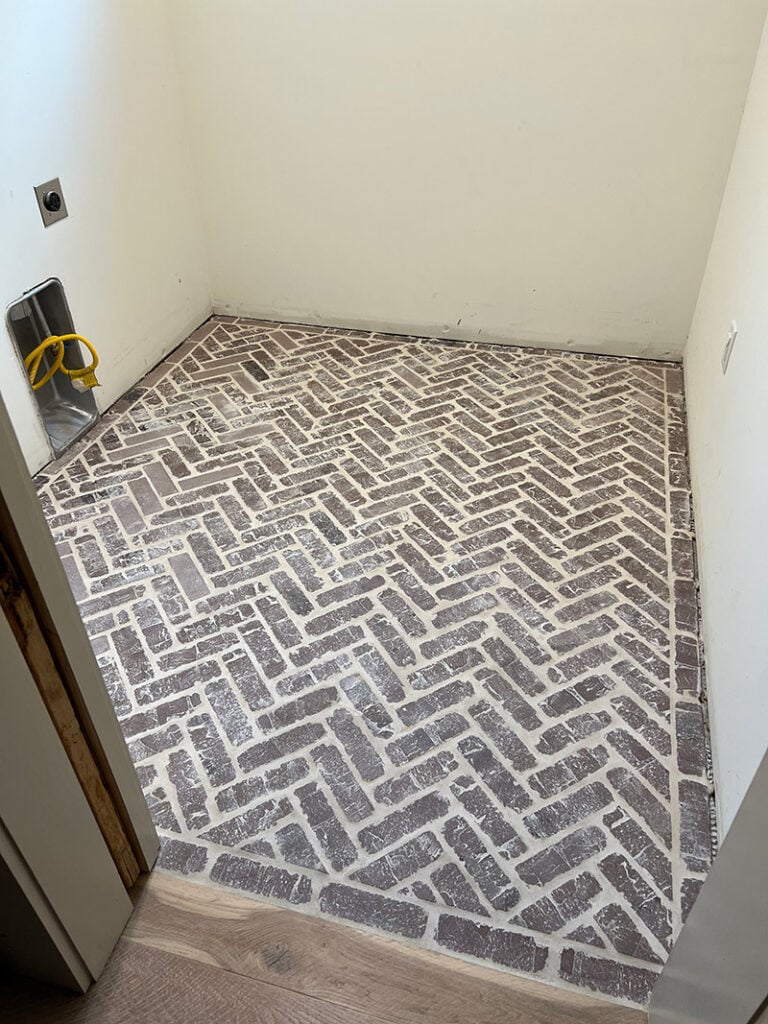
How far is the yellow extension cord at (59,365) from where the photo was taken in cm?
273

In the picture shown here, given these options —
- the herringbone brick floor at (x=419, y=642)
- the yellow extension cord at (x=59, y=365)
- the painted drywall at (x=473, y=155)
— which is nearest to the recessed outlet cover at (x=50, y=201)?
the yellow extension cord at (x=59, y=365)

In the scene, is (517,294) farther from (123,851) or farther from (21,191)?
Result: (123,851)

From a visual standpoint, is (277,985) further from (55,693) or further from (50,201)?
(50,201)

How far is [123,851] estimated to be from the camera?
152 cm

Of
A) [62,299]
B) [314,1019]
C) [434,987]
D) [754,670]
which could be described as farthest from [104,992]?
[62,299]

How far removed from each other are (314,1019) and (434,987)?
0.24 metres

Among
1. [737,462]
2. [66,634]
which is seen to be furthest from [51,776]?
[737,462]

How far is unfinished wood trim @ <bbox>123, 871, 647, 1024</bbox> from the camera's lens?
1.41 metres

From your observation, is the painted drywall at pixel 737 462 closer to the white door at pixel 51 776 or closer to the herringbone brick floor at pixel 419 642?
the herringbone brick floor at pixel 419 642

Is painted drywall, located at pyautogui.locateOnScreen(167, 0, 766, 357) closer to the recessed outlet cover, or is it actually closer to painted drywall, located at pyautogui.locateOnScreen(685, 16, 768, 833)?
painted drywall, located at pyautogui.locateOnScreen(685, 16, 768, 833)

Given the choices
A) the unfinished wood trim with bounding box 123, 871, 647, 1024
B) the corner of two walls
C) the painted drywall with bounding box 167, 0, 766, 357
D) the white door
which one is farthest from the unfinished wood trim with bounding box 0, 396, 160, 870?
the painted drywall with bounding box 167, 0, 766, 357

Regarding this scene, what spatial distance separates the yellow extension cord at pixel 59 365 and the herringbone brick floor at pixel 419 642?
23cm

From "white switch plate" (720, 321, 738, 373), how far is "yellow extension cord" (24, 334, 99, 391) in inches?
94.2

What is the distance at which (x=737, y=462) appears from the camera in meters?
2.12
